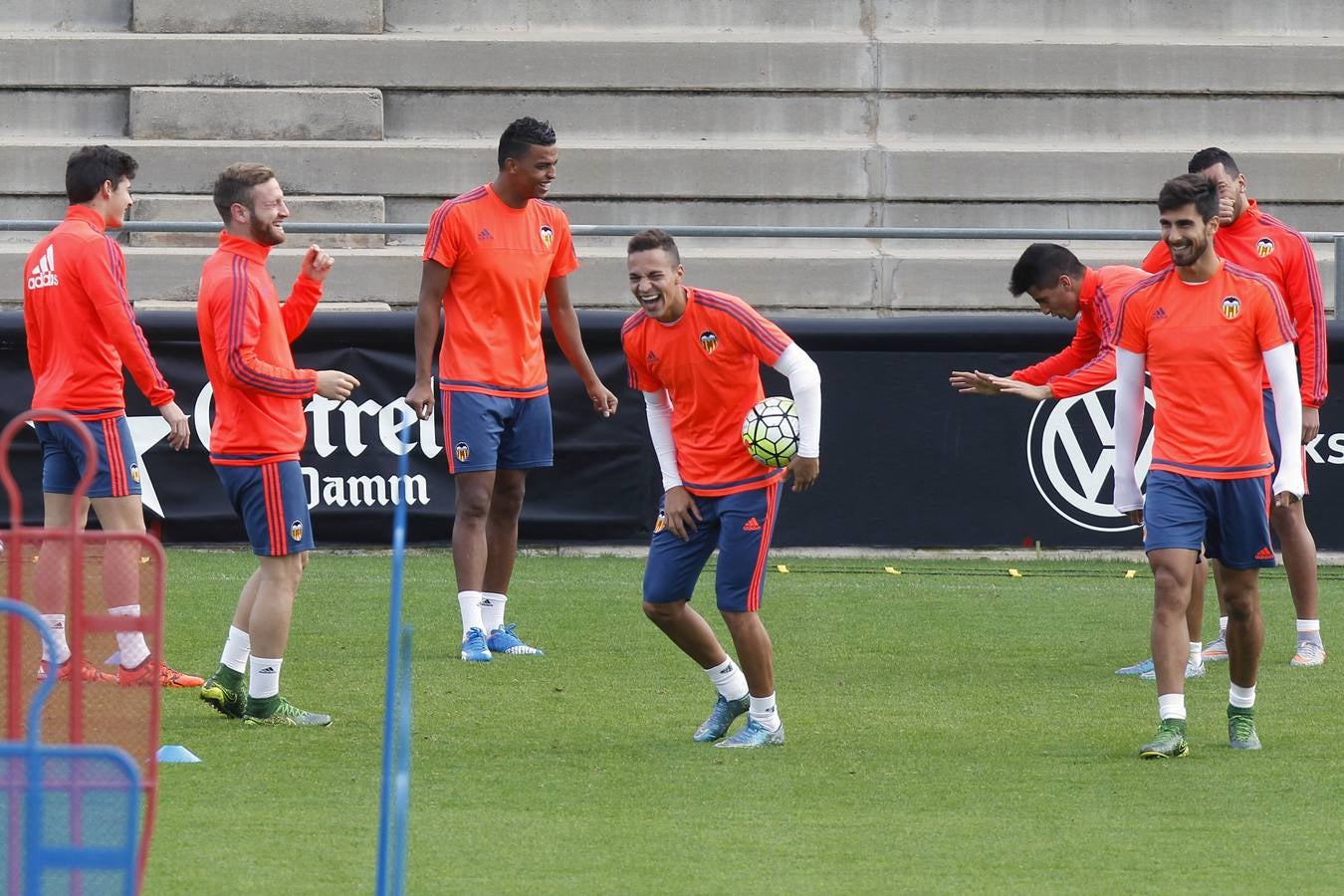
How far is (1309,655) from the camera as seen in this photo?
8336 millimetres

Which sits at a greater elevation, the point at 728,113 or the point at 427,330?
the point at 728,113

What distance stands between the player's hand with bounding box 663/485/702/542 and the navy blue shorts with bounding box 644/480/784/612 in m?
0.03

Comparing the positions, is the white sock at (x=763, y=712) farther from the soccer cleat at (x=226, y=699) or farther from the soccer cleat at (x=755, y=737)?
the soccer cleat at (x=226, y=699)

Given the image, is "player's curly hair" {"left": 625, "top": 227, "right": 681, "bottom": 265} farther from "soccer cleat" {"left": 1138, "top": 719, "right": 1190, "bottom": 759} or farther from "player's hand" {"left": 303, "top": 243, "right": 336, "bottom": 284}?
"soccer cleat" {"left": 1138, "top": 719, "right": 1190, "bottom": 759}

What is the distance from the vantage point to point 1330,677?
26.1 ft

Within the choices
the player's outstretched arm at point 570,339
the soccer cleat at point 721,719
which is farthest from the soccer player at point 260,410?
the player's outstretched arm at point 570,339

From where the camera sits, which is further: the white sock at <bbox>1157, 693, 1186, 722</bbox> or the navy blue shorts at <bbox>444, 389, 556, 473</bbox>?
the navy blue shorts at <bbox>444, 389, 556, 473</bbox>

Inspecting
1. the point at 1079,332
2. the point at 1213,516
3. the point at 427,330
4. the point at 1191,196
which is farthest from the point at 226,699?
the point at 1079,332

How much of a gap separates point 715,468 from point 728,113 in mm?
11644

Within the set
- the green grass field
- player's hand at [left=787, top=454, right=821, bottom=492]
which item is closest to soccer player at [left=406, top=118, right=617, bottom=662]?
the green grass field

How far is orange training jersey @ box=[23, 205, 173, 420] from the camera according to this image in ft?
24.1

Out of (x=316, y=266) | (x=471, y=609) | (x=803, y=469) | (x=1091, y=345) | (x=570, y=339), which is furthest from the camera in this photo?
(x=570, y=339)

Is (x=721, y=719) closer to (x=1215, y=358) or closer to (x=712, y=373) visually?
(x=712, y=373)

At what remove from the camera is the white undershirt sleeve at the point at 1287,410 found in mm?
6379
